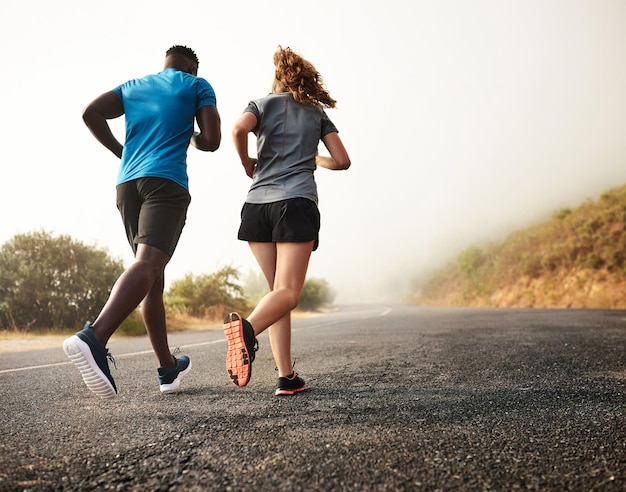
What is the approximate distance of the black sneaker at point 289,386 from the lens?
3.10 metres

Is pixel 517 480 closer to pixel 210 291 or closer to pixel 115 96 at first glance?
pixel 115 96

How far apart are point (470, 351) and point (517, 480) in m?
3.81

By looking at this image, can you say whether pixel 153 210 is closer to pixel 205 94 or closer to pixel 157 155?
pixel 157 155

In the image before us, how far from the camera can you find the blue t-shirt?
3160 mm

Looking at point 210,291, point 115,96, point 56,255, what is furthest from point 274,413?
point 210,291

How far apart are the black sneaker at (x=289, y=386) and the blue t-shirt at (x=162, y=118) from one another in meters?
1.32

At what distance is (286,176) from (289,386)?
1260 millimetres

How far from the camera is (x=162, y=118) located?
320cm

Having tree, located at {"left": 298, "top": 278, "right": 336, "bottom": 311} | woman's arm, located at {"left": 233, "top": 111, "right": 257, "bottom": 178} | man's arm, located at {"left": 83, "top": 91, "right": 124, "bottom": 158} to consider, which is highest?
man's arm, located at {"left": 83, "top": 91, "right": 124, "bottom": 158}

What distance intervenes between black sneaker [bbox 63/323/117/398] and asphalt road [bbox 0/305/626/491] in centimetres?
16

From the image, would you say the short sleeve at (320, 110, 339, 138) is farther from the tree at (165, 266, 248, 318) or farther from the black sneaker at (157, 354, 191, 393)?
the tree at (165, 266, 248, 318)

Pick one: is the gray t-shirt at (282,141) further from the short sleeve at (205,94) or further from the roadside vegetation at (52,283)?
the roadside vegetation at (52,283)

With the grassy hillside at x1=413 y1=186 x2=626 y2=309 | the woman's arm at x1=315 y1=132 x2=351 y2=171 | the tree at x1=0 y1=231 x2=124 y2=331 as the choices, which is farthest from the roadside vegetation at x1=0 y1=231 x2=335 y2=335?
the grassy hillside at x1=413 y1=186 x2=626 y2=309

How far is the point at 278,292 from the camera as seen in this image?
9.93 feet
